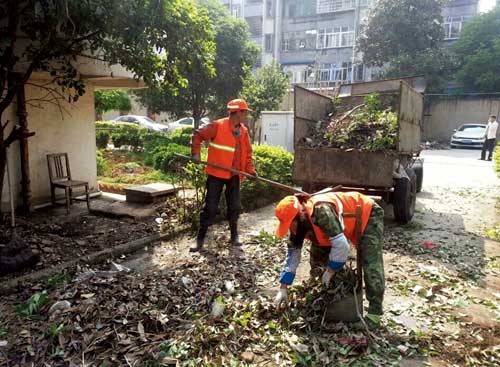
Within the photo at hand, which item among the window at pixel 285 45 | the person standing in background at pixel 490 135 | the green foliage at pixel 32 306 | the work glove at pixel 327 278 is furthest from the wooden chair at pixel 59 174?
the window at pixel 285 45

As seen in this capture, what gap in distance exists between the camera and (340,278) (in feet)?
11.1

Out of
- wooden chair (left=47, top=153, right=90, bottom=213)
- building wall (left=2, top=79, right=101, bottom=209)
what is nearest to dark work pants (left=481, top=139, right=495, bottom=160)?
building wall (left=2, top=79, right=101, bottom=209)

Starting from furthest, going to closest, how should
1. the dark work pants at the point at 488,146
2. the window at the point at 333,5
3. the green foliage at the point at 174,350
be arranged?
1. the window at the point at 333,5
2. the dark work pants at the point at 488,146
3. the green foliage at the point at 174,350

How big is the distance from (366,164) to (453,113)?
23646 mm

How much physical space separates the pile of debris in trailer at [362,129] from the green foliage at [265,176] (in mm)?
1318

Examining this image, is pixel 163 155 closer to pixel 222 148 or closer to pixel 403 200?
pixel 222 148

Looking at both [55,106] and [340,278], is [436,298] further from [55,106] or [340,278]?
[55,106]

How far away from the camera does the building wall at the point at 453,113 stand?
25.5 m

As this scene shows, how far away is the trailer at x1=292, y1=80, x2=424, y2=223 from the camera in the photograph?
19.7ft

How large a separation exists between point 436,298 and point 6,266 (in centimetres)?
428

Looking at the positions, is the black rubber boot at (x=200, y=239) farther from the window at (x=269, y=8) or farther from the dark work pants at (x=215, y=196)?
the window at (x=269, y=8)

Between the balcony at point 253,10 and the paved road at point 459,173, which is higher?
the balcony at point 253,10

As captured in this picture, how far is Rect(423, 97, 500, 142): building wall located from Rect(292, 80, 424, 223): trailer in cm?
2137

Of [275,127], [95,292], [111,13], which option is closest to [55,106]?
[111,13]
